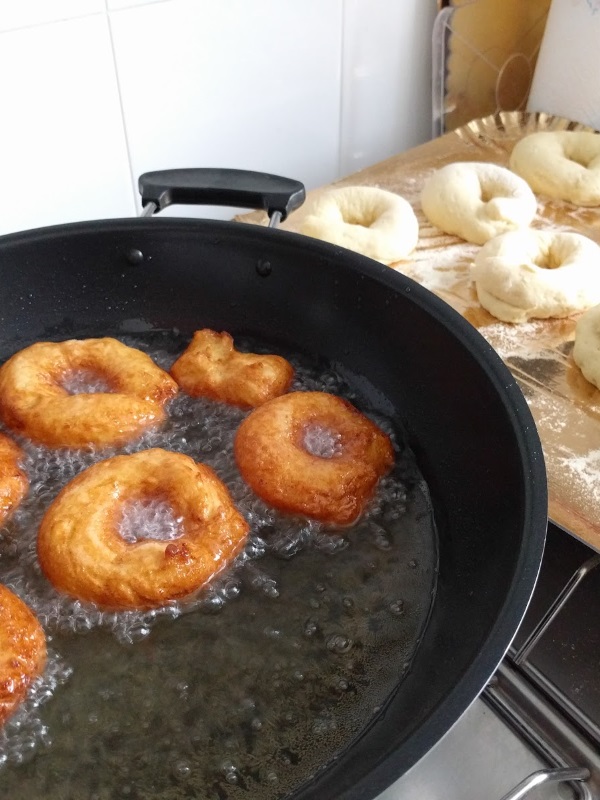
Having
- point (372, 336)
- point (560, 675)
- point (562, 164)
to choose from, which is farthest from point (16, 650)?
point (562, 164)

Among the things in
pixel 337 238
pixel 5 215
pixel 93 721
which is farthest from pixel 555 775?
pixel 5 215

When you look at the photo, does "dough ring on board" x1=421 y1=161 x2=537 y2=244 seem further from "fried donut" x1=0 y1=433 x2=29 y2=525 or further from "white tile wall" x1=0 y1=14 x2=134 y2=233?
"fried donut" x1=0 y1=433 x2=29 y2=525

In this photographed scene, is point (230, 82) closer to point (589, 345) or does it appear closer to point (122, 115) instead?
point (122, 115)

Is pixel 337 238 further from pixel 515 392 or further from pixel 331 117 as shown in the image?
pixel 515 392

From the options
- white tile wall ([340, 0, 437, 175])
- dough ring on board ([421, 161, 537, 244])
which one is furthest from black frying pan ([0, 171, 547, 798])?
white tile wall ([340, 0, 437, 175])

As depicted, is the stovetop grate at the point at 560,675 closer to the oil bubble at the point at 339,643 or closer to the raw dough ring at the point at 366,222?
the oil bubble at the point at 339,643

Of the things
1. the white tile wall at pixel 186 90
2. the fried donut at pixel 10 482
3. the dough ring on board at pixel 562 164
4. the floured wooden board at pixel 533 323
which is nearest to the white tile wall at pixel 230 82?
the white tile wall at pixel 186 90
